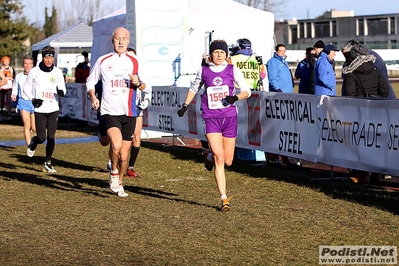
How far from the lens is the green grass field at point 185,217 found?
7672 millimetres

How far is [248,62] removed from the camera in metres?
14.6

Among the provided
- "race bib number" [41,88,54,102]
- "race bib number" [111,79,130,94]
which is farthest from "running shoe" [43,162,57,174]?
"race bib number" [111,79,130,94]

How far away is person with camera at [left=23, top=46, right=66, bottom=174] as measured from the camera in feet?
46.5

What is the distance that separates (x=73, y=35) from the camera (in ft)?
118

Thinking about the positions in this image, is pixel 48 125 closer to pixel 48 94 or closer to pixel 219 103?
pixel 48 94

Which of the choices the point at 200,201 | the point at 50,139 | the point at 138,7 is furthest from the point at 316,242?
the point at 138,7

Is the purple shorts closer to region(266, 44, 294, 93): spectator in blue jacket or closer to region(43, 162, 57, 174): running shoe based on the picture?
region(43, 162, 57, 174): running shoe

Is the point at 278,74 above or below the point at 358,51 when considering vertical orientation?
below

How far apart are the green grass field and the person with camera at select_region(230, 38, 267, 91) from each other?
1498mm

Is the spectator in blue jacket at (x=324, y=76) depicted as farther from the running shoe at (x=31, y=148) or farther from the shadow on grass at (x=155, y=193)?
the running shoe at (x=31, y=148)

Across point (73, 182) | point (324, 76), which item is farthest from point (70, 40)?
point (73, 182)

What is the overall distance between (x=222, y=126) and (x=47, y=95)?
516 cm

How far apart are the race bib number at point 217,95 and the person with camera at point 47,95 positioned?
4911 mm

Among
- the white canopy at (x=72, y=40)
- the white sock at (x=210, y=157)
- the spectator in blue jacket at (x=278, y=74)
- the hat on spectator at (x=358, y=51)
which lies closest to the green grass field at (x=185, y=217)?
the white sock at (x=210, y=157)
